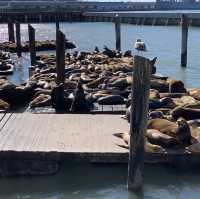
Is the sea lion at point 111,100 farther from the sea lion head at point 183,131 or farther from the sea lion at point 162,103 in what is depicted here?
the sea lion head at point 183,131

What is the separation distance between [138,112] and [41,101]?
564 centimetres

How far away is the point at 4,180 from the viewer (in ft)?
31.9

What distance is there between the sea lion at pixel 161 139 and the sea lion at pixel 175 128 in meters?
0.11

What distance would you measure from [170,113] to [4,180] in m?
3.95

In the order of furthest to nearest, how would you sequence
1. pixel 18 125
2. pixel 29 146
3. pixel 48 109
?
pixel 48 109
pixel 18 125
pixel 29 146

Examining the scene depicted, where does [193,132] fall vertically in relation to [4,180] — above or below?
above

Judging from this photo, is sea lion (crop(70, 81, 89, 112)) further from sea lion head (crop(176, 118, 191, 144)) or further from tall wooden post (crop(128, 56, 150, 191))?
tall wooden post (crop(128, 56, 150, 191))

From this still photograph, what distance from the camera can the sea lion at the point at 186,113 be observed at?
438 inches

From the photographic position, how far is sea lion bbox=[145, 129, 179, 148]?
9.64 m

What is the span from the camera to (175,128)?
9.75 m

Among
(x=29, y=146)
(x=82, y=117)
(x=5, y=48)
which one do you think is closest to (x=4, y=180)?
(x=29, y=146)

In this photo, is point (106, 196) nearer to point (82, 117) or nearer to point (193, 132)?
point (193, 132)

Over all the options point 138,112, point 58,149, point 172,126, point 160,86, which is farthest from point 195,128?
point 160,86

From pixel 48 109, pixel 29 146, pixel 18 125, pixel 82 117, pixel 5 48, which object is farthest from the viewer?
pixel 5 48
